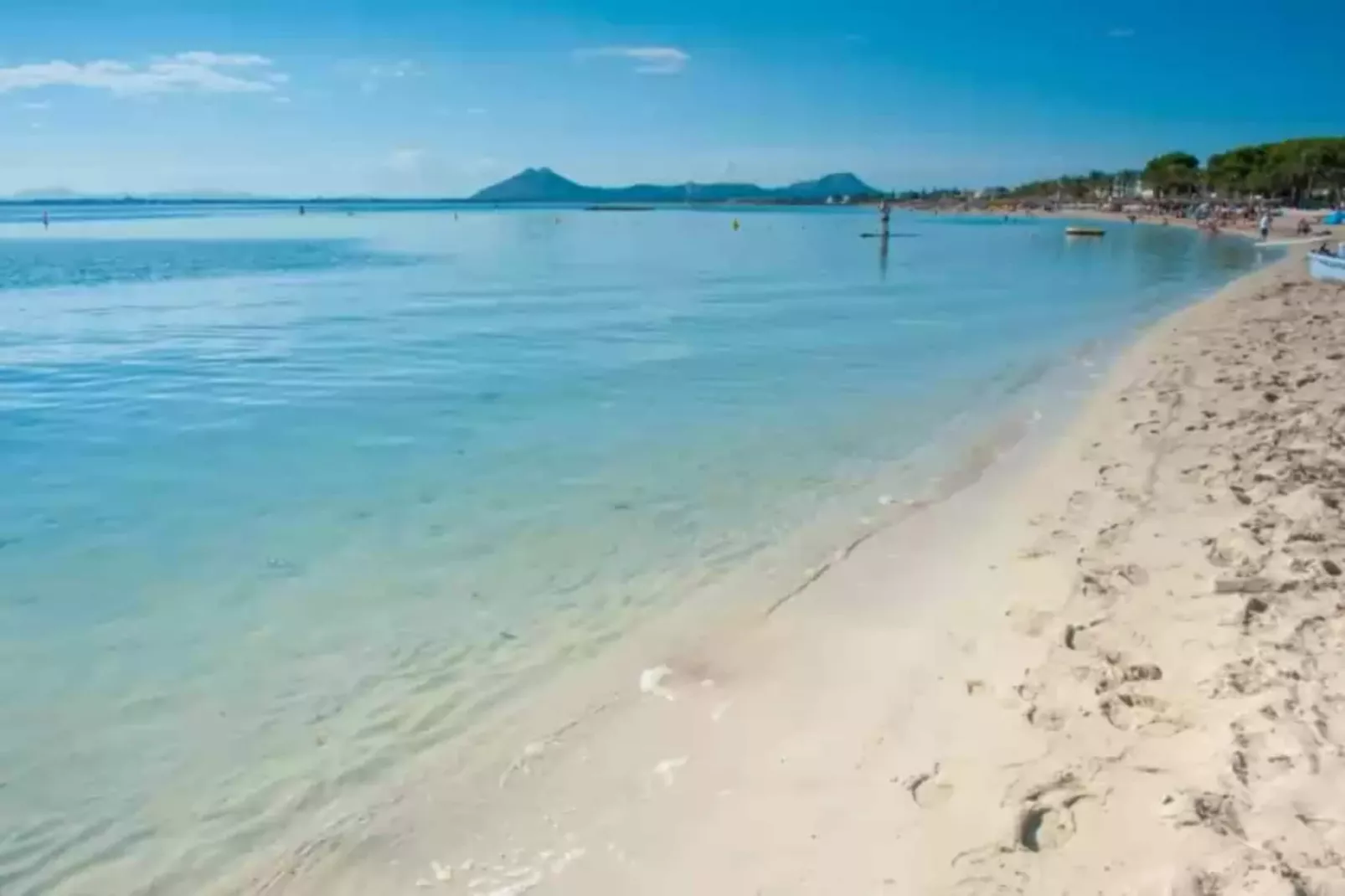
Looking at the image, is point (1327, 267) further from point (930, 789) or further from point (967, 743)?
point (930, 789)

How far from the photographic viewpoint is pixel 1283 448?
392 inches

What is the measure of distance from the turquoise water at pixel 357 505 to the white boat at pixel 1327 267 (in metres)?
6.63

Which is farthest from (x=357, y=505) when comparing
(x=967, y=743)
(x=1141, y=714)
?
(x=1141, y=714)

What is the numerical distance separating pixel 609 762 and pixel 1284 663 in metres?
3.72

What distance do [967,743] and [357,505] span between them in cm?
685

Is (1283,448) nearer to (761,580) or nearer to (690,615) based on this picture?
(761,580)

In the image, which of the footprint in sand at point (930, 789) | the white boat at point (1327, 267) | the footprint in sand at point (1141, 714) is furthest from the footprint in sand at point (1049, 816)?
the white boat at point (1327, 267)

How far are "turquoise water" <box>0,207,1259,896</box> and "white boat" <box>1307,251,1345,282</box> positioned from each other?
663 cm

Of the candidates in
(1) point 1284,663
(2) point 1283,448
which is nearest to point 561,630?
(1) point 1284,663

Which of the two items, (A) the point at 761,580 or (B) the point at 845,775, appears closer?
(B) the point at 845,775

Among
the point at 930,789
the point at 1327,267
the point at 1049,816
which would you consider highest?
the point at 1327,267

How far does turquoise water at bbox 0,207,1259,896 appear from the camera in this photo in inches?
214

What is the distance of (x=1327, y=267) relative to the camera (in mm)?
31438

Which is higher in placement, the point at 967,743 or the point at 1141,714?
the point at 1141,714
